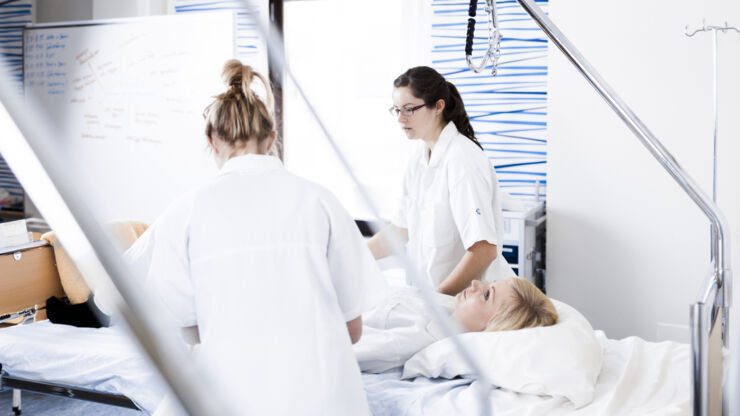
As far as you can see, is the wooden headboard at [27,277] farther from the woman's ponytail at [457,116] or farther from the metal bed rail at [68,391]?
the woman's ponytail at [457,116]

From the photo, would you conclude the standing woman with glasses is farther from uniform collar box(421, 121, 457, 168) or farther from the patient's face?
the patient's face

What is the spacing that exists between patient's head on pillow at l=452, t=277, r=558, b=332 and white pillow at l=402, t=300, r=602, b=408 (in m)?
0.06

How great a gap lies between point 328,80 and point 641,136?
2.54 meters

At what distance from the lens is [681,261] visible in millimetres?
2729

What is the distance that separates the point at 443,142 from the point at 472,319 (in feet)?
1.84

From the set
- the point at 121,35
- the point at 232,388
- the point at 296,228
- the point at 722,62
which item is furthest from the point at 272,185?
the point at 121,35

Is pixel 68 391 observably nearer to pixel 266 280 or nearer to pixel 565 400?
pixel 266 280

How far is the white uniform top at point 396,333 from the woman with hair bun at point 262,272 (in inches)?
17.9

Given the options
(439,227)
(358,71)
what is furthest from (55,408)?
(358,71)

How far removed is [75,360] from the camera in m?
1.90

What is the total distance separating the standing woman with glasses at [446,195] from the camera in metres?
1.88

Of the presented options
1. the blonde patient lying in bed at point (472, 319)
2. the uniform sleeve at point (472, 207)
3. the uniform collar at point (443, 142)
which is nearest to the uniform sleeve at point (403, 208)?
the uniform collar at point (443, 142)

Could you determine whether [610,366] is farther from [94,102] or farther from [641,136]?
[94,102]

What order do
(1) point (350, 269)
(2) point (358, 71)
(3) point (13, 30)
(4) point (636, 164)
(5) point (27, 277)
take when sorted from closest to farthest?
(1) point (350, 269), (5) point (27, 277), (4) point (636, 164), (2) point (358, 71), (3) point (13, 30)
